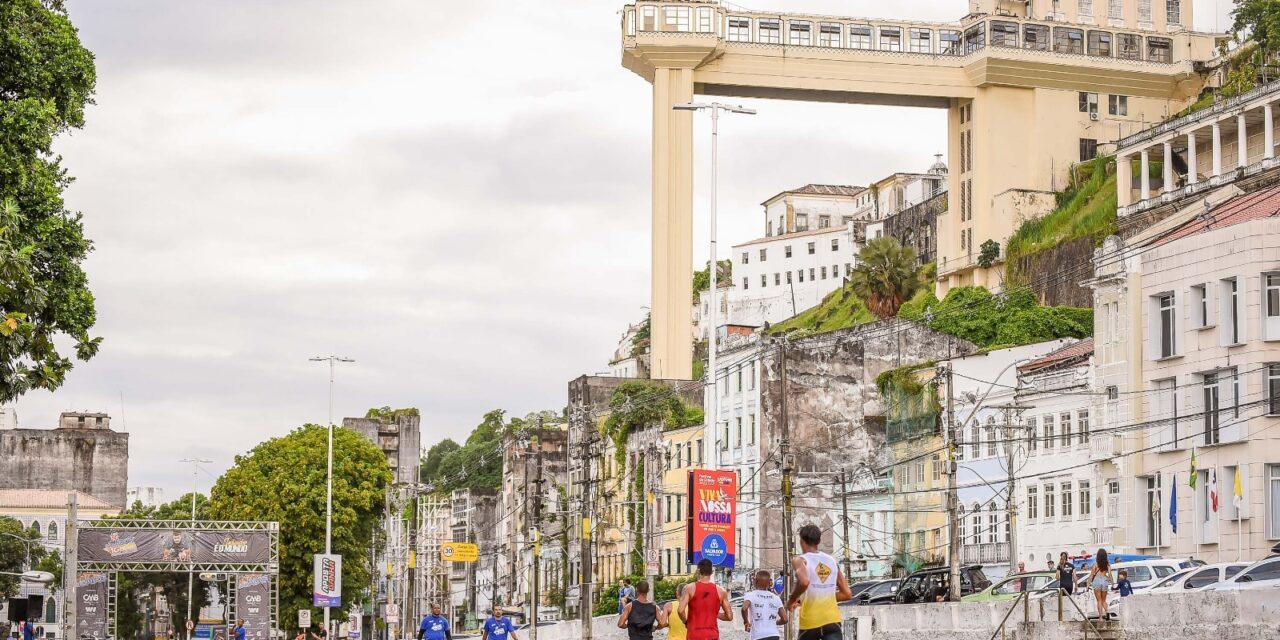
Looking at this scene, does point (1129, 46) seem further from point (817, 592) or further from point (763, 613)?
point (817, 592)

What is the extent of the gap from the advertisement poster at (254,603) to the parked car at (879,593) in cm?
2825

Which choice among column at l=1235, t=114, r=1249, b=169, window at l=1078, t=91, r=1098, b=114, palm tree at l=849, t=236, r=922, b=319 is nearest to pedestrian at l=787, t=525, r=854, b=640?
column at l=1235, t=114, r=1249, b=169

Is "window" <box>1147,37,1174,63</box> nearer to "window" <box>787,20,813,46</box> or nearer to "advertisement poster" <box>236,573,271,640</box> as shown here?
"window" <box>787,20,813,46</box>

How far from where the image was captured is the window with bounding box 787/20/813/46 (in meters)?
117

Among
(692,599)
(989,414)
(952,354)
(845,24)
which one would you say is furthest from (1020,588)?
(845,24)

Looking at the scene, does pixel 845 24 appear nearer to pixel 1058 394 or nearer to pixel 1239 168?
pixel 1239 168

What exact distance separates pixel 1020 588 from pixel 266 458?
2144 inches

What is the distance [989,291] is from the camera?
110 m

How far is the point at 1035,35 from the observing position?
119 meters

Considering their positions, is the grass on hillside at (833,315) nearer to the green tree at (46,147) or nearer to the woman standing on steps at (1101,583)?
the woman standing on steps at (1101,583)

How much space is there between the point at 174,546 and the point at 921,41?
63348mm

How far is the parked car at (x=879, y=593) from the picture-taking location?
51.8m

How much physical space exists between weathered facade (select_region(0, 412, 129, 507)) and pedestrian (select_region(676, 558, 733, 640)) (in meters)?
133

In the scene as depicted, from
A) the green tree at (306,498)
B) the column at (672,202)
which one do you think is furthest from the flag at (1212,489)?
the column at (672,202)
